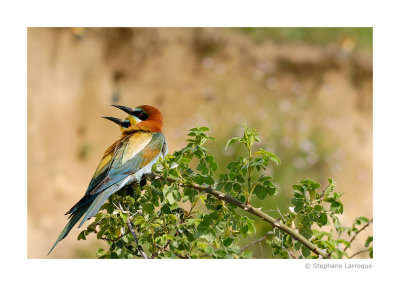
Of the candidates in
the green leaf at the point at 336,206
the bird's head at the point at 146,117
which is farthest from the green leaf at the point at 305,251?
the bird's head at the point at 146,117

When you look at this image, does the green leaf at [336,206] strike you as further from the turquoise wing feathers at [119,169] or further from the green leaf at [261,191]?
the turquoise wing feathers at [119,169]

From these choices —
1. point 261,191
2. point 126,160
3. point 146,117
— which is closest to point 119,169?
point 126,160

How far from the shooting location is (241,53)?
183 inches

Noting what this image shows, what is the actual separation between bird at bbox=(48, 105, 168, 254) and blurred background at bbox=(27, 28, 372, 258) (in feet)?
4.71

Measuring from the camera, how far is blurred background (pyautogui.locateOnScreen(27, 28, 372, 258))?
3.93m

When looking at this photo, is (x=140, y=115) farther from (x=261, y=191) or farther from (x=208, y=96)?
(x=208, y=96)

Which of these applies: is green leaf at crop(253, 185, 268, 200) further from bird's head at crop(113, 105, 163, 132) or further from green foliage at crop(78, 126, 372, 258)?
bird's head at crop(113, 105, 163, 132)

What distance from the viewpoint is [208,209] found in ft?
4.34

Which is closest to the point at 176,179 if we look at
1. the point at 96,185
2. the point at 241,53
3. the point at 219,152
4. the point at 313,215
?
the point at 313,215

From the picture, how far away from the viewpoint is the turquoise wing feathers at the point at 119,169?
1.70 meters

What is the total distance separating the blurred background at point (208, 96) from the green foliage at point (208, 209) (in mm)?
2134

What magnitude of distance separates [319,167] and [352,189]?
0.31 metres

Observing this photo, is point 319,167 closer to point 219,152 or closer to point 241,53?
point 219,152

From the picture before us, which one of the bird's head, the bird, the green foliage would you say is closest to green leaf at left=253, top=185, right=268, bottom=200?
the green foliage
